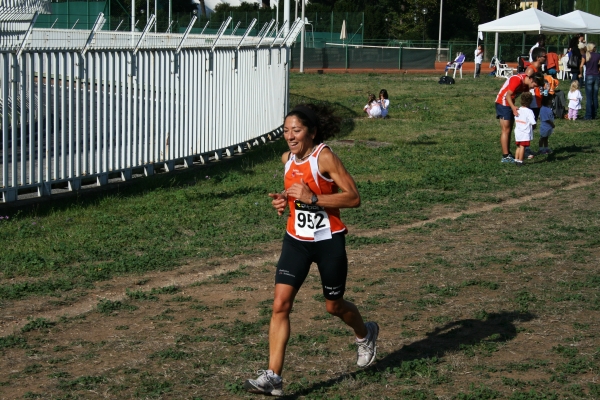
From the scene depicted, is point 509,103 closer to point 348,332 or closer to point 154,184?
point 154,184

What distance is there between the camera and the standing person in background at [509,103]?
47.1ft

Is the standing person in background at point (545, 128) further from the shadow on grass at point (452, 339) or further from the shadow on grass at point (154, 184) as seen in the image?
the shadow on grass at point (452, 339)

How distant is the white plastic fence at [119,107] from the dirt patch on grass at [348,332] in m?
3.33

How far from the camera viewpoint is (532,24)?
33062mm

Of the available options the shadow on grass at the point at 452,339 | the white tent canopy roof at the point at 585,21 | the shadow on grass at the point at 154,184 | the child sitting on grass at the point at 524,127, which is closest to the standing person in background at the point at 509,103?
the child sitting on grass at the point at 524,127

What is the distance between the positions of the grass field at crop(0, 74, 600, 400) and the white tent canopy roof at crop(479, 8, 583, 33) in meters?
20.7

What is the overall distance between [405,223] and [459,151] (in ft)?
20.1

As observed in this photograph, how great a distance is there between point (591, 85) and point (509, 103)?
8944 mm


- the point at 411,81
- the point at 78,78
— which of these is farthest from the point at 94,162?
the point at 411,81

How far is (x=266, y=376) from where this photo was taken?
5.06 m

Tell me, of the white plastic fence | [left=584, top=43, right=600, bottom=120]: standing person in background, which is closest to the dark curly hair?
the white plastic fence

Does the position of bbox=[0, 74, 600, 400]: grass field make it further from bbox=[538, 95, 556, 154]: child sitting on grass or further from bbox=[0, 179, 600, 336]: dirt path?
bbox=[538, 95, 556, 154]: child sitting on grass

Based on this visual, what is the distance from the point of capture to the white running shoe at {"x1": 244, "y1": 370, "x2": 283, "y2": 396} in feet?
16.6

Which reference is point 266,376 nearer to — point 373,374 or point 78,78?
point 373,374
